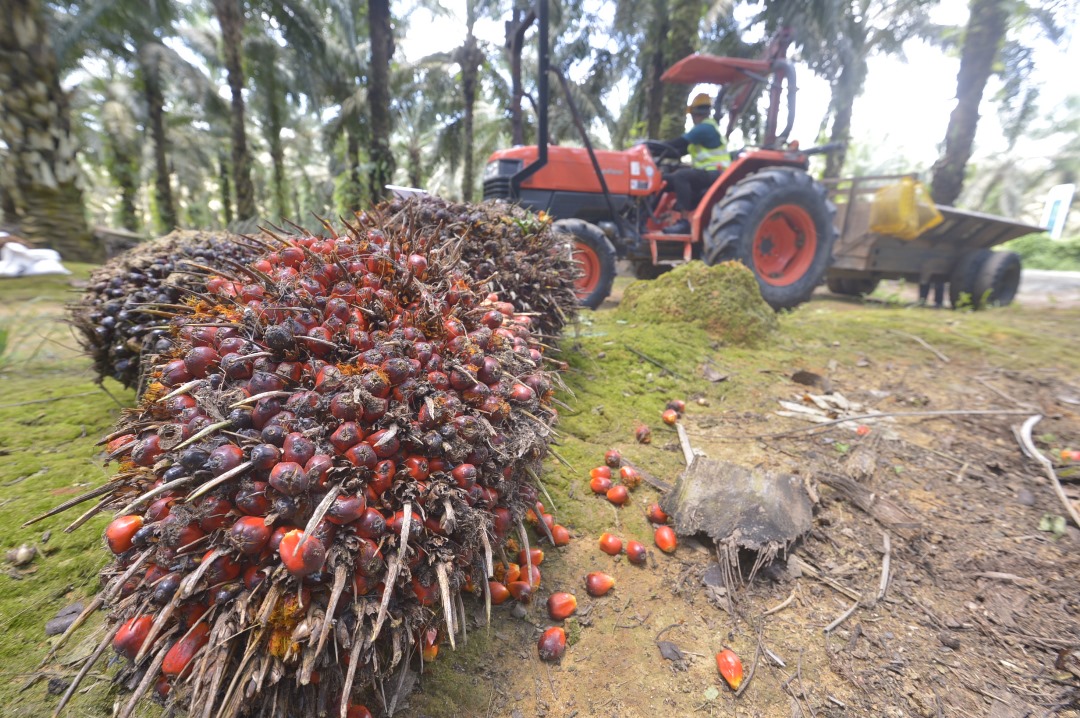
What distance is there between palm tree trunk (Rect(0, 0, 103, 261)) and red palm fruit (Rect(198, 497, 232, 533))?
7.48 meters

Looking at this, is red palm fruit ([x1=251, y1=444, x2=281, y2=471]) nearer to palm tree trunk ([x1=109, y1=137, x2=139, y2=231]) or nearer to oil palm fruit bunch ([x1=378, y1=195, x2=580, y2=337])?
oil palm fruit bunch ([x1=378, y1=195, x2=580, y2=337])

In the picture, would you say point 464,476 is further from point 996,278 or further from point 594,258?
point 996,278

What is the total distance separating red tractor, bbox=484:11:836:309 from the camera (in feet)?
17.8

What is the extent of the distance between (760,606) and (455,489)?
1.28 m

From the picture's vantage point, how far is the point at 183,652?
3.08 feet

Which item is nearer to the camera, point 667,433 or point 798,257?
point 667,433

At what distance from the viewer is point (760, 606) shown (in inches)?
68.1

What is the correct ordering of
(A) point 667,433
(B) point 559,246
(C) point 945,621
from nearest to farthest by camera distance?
(C) point 945,621
(A) point 667,433
(B) point 559,246

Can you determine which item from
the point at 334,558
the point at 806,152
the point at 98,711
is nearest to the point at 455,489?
the point at 334,558

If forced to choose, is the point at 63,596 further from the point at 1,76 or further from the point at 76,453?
the point at 1,76

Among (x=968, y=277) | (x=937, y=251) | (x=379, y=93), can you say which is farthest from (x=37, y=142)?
(x=968, y=277)

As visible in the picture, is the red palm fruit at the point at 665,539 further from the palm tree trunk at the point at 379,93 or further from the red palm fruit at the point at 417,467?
the palm tree trunk at the point at 379,93

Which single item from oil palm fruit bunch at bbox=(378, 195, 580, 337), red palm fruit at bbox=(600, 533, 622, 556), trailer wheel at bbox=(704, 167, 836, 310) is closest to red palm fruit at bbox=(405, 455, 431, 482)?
red palm fruit at bbox=(600, 533, 622, 556)

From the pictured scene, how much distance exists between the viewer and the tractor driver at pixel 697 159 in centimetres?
649
